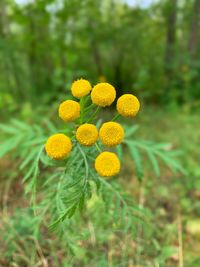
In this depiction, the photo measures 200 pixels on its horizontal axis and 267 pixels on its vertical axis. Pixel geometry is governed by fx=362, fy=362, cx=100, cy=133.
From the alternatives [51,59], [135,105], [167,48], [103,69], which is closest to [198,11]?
[167,48]

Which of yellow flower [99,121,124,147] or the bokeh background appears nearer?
yellow flower [99,121,124,147]

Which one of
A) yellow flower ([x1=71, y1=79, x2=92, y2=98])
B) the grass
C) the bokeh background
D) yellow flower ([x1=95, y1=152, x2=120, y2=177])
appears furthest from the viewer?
the bokeh background

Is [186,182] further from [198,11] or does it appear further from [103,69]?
[198,11]

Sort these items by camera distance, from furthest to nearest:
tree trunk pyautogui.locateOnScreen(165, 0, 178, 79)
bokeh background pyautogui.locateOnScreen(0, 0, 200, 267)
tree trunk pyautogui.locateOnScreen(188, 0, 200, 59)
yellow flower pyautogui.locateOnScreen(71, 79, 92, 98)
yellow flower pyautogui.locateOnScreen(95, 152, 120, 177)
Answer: tree trunk pyautogui.locateOnScreen(165, 0, 178, 79) < tree trunk pyautogui.locateOnScreen(188, 0, 200, 59) < bokeh background pyautogui.locateOnScreen(0, 0, 200, 267) < yellow flower pyautogui.locateOnScreen(71, 79, 92, 98) < yellow flower pyautogui.locateOnScreen(95, 152, 120, 177)

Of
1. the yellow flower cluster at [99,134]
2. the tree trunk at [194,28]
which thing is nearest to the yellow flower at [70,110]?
the yellow flower cluster at [99,134]

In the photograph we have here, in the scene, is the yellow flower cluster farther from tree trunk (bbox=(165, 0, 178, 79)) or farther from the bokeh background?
tree trunk (bbox=(165, 0, 178, 79))

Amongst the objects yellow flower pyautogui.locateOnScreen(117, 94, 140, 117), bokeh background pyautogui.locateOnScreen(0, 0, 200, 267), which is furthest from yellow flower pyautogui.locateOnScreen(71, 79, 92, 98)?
bokeh background pyautogui.locateOnScreen(0, 0, 200, 267)

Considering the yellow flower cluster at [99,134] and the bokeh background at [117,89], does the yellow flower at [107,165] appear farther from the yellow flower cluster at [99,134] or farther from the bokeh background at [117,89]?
the bokeh background at [117,89]
